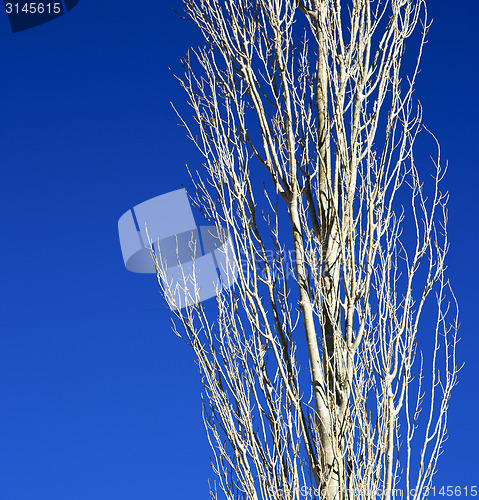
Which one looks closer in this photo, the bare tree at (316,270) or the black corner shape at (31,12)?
the bare tree at (316,270)

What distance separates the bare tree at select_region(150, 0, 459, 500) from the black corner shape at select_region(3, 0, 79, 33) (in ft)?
14.9

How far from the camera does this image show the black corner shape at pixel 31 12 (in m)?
6.77

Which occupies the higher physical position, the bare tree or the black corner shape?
Answer: the black corner shape

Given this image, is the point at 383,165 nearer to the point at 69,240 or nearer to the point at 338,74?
the point at 338,74

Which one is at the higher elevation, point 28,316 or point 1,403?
point 28,316

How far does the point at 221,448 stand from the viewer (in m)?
2.62

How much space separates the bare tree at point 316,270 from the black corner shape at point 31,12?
453 centimetres

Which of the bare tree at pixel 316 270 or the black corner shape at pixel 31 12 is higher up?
the black corner shape at pixel 31 12

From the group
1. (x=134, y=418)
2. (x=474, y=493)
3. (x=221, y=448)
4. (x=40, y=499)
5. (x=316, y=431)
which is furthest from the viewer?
(x=134, y=418)

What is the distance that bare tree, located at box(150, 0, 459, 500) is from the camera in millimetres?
2436

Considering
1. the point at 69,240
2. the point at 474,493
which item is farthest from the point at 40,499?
the point at 474,493

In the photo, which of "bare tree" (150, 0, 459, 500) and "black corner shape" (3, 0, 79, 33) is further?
"black corner shape" (3, 0, 79, 33)

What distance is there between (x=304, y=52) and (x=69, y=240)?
177 inches

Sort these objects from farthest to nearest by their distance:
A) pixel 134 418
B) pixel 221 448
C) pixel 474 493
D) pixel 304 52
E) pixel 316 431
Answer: pixel 134 418, pixel 474 493, pixel 304 52, pixel 221 448, pixel 316 431
